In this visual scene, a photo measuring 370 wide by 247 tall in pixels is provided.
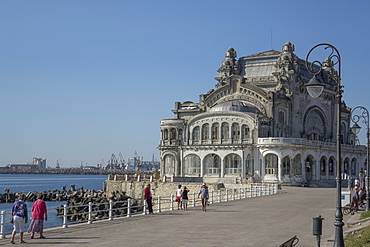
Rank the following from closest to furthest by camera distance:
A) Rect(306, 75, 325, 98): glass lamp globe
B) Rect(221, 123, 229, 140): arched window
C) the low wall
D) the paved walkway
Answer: Rect(306, 75, 325, 98): glass lamp globe
the paved walkway
the low wall
Rect(221, 123, 229, 140): arched window

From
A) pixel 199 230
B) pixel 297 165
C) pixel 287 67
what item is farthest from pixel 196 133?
pixel 199 230

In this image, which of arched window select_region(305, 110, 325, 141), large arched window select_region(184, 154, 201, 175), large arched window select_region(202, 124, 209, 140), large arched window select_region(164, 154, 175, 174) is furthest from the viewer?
arched window select_region(305, 110, 325, 141)

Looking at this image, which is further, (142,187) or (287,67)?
(287,67)

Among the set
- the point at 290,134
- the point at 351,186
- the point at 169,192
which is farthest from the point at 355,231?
the point at 290,134

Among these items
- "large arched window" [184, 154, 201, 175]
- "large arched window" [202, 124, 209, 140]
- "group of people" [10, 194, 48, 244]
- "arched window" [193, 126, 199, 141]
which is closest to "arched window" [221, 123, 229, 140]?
"large arched window" [202, 124, 209, 140]

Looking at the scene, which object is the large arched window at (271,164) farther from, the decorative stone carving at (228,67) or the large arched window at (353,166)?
the large arched window at (353,166)

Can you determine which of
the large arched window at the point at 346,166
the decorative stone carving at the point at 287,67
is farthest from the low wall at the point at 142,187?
the large arched window at the point at 346,166

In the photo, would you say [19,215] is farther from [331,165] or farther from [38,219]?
[331,165]

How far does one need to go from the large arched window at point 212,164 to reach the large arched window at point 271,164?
631cm

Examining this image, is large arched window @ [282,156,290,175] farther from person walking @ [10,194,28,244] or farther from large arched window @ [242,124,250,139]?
person walking @ [10,194,28,244]

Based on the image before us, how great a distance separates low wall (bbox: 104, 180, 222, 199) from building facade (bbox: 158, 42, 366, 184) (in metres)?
5.32

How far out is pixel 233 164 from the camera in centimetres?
7069

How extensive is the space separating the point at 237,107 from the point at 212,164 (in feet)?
26.4

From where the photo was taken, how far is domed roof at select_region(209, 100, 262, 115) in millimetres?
72000
